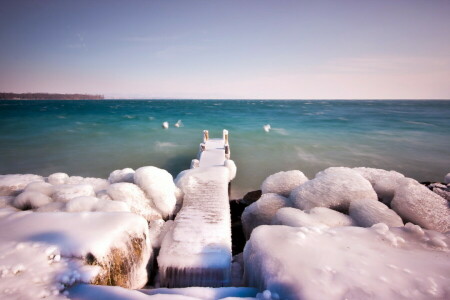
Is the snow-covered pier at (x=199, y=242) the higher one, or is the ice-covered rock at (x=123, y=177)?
the ice-covered rock at (x=123, y=177)

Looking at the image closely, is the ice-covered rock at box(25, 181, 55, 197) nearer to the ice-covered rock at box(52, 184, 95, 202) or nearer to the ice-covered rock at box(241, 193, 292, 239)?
the ice-covered rock at box(52, 184, 95, 202)

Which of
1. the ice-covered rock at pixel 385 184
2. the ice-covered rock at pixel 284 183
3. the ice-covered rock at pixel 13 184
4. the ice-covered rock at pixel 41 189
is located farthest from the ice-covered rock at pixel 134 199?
the ice-covered rock at pixel 385 184

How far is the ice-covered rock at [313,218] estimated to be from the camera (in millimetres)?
4076

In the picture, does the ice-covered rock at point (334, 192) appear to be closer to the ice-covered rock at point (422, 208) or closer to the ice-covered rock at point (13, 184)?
the ice-covered rock at point (422, 208)

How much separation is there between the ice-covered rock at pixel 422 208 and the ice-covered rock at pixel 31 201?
7486 millimetres

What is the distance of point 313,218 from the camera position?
420 centimetres

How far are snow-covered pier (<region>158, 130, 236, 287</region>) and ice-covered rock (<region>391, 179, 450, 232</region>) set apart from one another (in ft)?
12.3

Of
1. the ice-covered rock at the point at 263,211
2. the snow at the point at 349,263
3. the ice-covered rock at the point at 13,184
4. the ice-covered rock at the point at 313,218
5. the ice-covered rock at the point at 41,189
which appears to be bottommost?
the ice-covered rock at the point at 263,211

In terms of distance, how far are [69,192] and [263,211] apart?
442cm

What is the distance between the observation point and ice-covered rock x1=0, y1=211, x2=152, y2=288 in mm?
2627

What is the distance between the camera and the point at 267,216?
17.1ft

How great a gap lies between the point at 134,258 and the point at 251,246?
175 cm

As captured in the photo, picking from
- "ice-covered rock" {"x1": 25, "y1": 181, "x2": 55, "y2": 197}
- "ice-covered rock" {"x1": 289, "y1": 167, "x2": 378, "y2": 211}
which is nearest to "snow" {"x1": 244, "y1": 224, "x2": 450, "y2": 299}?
"ice-covered rock" {"x1": 289, "y1": 167, "x2": 378, "y2": 211}

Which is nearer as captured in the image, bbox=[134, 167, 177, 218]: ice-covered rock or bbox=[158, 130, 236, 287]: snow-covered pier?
bbox=[158, 130, 236, 287]: snow-covered pier
